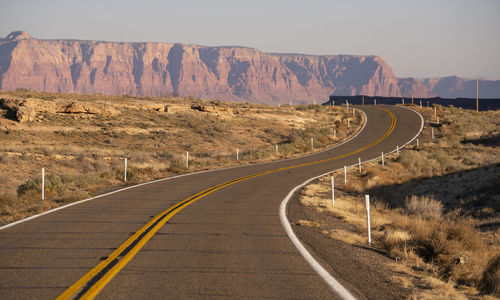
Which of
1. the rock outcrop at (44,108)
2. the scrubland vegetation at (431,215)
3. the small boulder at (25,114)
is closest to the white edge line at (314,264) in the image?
the scrubland vegetation at (431,215)

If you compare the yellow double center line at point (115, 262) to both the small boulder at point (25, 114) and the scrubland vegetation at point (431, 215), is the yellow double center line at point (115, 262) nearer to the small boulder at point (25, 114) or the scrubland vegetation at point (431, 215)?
the scrubland vegetation at point (431, 215)

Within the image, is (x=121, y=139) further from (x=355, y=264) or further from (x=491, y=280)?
(x=491, y=280)

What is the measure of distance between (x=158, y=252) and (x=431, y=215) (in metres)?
10.3

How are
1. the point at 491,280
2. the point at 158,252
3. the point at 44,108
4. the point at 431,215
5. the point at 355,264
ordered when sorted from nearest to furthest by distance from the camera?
the point at 491,280
the point at 355,264
the point at 158,252
the point at 431,215
the point at 44,108

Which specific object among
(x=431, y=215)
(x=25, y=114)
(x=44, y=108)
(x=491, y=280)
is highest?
(x=44, y=108)

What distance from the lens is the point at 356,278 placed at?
265 inches

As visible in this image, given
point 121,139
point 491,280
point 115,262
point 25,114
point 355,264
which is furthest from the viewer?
point 121,139

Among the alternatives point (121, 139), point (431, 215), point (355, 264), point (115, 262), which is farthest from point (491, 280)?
point (121, 139)

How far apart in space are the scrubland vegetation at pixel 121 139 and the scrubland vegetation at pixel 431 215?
830cm

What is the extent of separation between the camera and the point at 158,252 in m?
8.01

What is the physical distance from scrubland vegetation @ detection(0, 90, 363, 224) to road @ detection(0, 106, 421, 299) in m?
2.18

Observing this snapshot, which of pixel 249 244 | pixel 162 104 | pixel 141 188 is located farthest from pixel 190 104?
pixel 249 244

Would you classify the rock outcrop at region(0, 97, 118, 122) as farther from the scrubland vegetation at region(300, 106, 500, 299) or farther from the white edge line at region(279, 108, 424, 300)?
the white edge line at region(279, 108, 424, 300)

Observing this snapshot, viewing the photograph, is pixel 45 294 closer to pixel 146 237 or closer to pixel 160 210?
pixel 146 237
